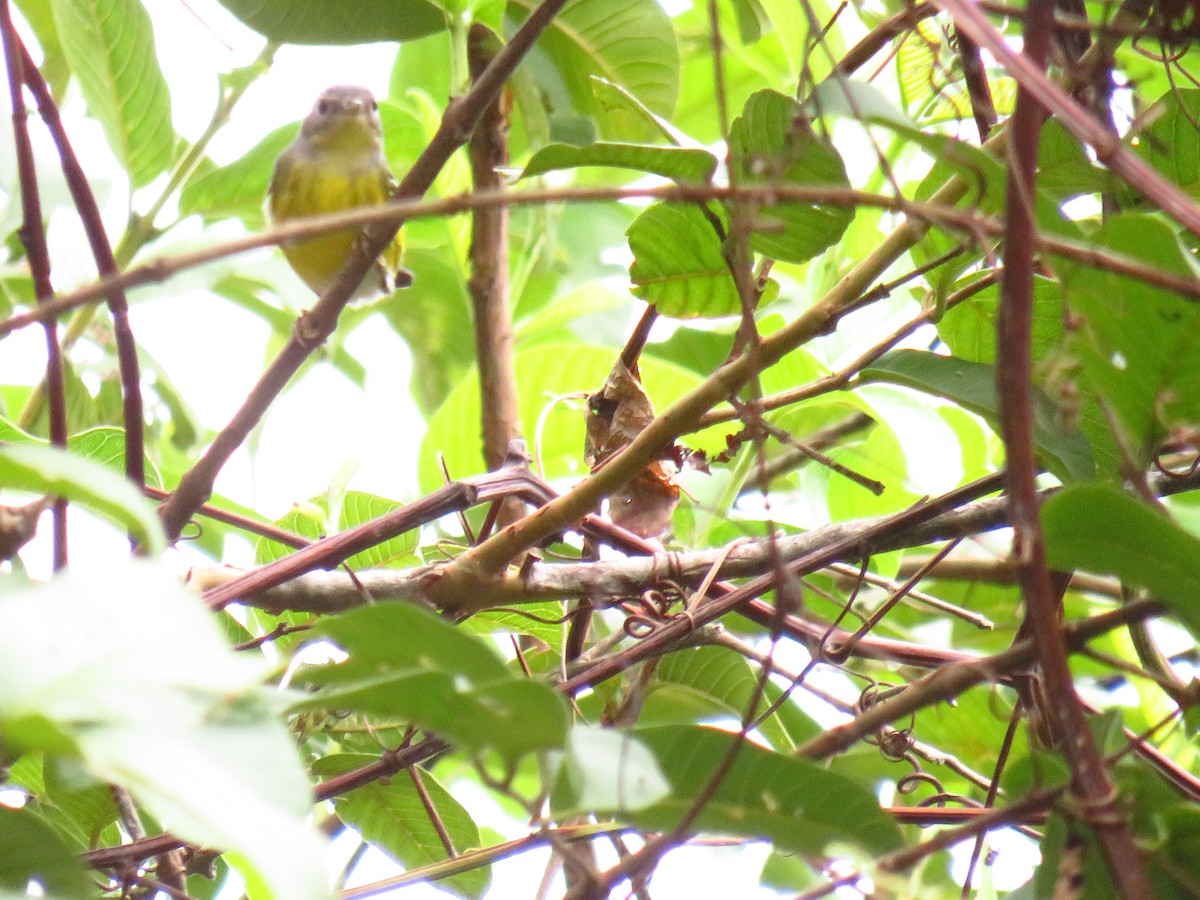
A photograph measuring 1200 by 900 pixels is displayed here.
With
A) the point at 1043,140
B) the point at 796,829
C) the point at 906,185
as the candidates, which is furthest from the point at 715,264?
the point at 906,185

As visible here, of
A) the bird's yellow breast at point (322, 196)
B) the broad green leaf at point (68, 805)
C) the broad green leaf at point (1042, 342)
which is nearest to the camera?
the broad green leaf at point (1042, 342)

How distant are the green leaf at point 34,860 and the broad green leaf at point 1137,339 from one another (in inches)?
28.2

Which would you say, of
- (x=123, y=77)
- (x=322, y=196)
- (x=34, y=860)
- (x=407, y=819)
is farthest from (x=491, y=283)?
(x=34, y=860)

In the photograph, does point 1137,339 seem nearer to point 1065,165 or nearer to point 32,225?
point 1065,165

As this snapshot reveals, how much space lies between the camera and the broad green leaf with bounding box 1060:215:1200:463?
0.79m

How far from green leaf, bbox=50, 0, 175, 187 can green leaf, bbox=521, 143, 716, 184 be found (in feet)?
2.79

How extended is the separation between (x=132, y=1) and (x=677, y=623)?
1.11 m

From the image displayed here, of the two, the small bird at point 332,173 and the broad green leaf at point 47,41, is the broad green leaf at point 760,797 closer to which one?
the broad green leaf at point 47,41

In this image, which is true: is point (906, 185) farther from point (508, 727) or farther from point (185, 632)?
point (185, 632)

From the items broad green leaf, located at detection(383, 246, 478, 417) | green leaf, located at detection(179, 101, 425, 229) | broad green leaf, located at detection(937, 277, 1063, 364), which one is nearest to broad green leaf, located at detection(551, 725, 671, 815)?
broad green leaf, located at detection(937, 277, 1063, 364)

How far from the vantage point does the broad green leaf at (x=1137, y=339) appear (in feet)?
2.58

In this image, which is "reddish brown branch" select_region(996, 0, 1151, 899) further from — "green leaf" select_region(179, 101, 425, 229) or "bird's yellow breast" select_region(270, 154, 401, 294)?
"bird's yellow breast" select_region(270, 154, 401, 294)

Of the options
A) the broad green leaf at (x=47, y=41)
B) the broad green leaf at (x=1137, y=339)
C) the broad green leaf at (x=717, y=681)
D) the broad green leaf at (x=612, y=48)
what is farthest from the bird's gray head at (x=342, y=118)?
the broad green leaf at (x=1137, y=339)

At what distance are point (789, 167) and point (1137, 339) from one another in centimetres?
30
